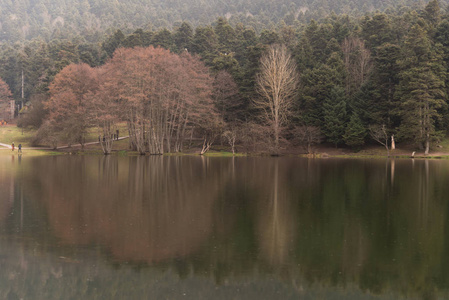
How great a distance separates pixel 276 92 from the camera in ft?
205

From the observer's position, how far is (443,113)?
2434 inches

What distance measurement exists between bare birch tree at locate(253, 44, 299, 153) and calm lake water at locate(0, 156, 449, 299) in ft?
131

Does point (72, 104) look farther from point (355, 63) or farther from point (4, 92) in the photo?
point (4, 92)

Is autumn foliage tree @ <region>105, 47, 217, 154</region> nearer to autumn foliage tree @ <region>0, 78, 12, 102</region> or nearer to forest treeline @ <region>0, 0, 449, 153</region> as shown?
forest treeline @ <region>0, 0, 449, 153</region>

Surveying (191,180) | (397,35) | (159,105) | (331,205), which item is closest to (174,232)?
(331,205)

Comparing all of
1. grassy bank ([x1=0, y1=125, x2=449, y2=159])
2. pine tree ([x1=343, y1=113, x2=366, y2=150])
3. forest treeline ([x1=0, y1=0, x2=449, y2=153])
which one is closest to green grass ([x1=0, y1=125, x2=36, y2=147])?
grassy bank ([x1=0, y1=125, x2=449, y2=159])

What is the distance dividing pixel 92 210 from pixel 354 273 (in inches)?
404

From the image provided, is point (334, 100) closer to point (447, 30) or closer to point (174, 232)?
point (447, 30)

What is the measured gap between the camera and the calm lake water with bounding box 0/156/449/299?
31.1 feet

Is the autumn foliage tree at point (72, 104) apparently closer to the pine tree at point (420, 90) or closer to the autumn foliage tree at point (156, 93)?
the autumn foliage tree at point (156, 93)

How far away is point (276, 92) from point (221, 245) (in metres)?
51.7

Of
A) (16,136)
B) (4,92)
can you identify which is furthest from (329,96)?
(4,92)

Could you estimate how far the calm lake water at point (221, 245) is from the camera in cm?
948

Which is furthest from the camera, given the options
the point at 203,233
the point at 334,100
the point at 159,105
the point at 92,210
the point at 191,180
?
the point at 334,100
